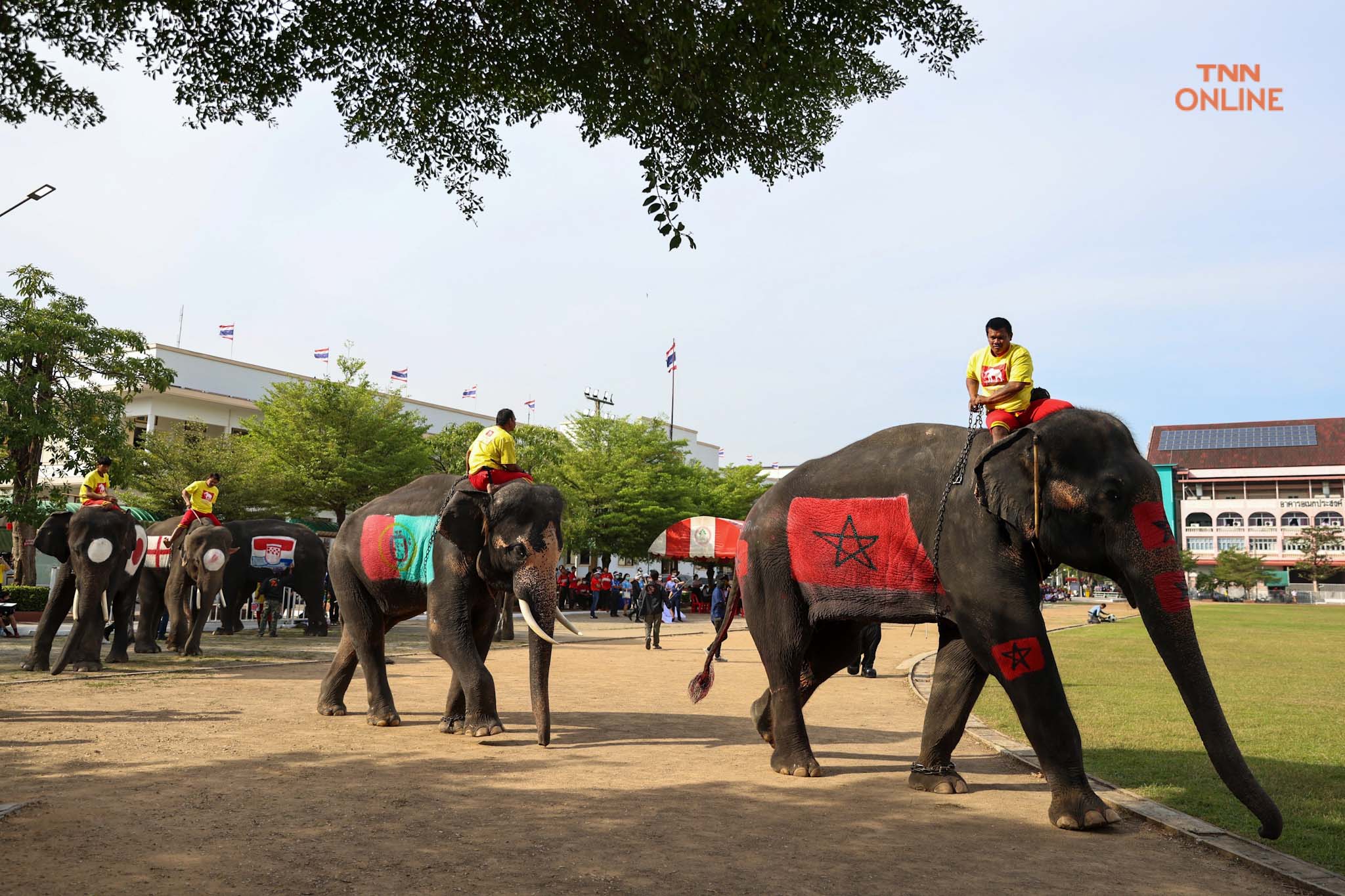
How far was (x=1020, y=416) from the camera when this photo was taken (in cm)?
699

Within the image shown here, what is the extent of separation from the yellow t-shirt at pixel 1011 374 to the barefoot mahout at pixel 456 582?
414 centimetres

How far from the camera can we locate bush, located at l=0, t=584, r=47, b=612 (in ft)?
76.1

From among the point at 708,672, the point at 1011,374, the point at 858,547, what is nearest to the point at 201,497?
the point at 708,672

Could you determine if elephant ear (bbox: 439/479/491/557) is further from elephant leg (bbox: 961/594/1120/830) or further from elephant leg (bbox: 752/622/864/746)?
elephant leg (bbox: 961/594/1120/830)

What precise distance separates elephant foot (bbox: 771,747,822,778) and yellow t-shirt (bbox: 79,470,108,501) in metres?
11.2

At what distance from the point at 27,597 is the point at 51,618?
38.4ft

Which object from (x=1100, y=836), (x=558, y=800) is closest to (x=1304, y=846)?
(x=1100, y=836)

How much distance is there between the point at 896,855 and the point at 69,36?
6.32 metres

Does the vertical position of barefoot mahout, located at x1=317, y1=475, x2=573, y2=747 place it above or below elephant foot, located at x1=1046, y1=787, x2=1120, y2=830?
above

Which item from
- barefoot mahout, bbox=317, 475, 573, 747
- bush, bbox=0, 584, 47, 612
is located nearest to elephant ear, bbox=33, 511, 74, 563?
barefoot mahout, bbox=317, 475, 573, 747

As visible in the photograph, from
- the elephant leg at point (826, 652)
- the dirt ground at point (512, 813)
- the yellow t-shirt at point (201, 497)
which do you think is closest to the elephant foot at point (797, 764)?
the dirt ground at point (512, 813)

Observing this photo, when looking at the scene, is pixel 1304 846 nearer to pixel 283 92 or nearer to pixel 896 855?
pixel 896 855

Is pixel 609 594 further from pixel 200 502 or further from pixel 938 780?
pixel 938 780

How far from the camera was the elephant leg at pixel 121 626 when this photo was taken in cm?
1534
